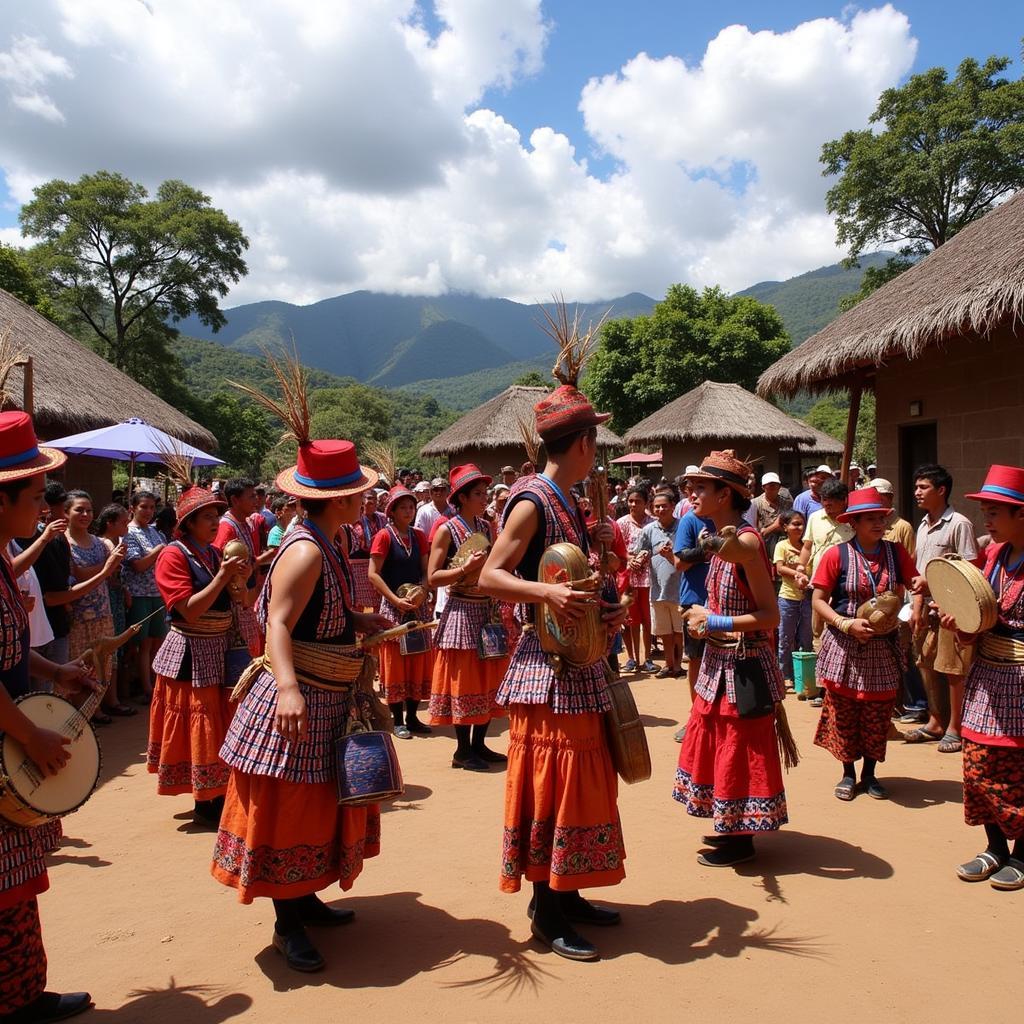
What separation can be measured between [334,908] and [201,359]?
96558 mm

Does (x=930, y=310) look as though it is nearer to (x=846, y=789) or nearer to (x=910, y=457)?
(x=910, y=457)

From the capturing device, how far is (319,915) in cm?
373

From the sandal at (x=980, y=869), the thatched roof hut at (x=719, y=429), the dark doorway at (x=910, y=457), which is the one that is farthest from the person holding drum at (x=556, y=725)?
the thatched roof hut at (x=719, y=429)

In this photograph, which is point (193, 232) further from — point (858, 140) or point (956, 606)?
point (956, 606)

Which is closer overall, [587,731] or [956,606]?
[587,731]

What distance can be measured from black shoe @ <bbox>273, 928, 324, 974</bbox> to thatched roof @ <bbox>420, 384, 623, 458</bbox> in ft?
69.0

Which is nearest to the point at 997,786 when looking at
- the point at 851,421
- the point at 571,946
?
the point at 571,946

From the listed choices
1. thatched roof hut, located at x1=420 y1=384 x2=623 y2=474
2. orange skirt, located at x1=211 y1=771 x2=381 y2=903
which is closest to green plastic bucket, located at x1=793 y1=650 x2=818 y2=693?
orange skirt, located at x1=211 y1=771 x2=381 y2=903

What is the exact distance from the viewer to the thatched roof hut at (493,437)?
986 inches

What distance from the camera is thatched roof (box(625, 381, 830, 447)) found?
21.4m

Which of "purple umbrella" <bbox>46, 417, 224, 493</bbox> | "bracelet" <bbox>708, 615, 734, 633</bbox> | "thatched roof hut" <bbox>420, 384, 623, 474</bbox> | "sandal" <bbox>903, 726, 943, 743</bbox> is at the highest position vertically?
"thatched roof hut" <bbox>420, 384, 623, 474</bbox>

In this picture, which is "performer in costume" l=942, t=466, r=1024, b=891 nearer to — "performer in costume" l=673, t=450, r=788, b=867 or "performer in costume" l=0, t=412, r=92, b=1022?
"performer in costume" l=673, t=450, r=788, b=867

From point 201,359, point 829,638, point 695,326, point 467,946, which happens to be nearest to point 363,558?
point 829,638

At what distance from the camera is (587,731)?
10.9ft
